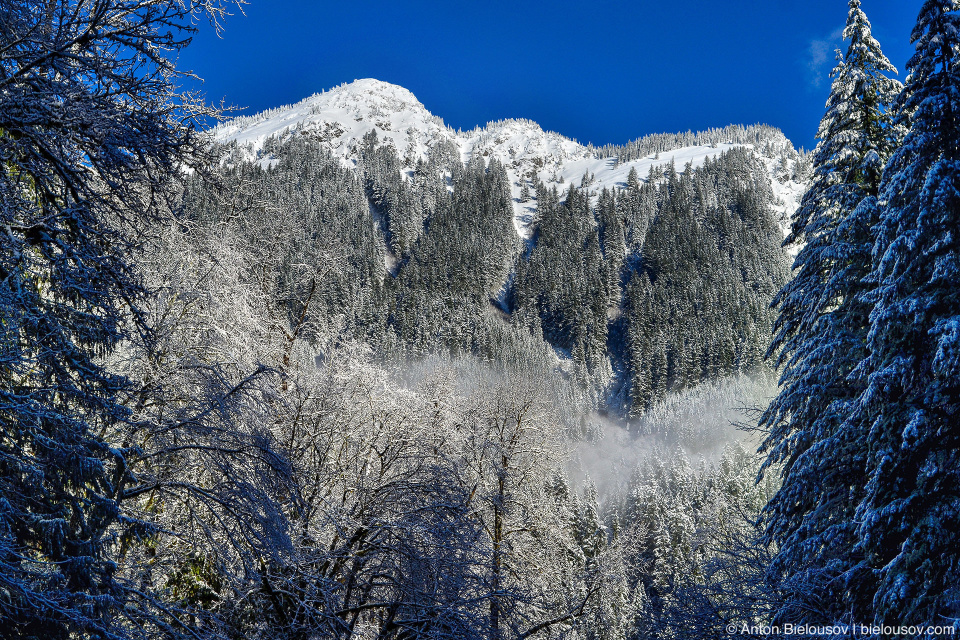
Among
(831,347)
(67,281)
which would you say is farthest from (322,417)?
(831,347)

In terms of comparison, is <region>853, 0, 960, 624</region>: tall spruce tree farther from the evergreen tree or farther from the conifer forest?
the evergreen tree

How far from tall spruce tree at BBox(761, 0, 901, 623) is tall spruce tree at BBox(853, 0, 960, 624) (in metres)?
0.76

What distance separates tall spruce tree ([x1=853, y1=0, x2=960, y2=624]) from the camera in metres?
6.67

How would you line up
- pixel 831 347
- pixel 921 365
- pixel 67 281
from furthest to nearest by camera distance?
pixel 831 347, pixel 921 365, pixel 67 281

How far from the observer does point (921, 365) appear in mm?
7242

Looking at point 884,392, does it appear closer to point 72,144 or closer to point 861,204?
point 861,204

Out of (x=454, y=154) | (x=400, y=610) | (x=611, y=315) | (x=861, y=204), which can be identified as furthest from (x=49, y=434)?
(x=454, y=154)

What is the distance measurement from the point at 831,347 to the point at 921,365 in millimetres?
2032

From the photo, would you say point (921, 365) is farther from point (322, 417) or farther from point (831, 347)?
point (322, 417)

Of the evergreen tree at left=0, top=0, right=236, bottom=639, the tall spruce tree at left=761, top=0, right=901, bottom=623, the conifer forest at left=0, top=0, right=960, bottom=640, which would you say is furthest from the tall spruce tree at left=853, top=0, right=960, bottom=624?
the evergreen tree at left=0, top=0, right=236, bottom=639

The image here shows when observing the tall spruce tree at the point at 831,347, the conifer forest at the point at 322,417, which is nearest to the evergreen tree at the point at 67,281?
the conifer forest at the point at 322,417

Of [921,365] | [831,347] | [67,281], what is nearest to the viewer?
[67,281]

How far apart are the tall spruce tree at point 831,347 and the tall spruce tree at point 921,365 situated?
761 mm

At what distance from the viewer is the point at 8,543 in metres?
Answer: 2.75
